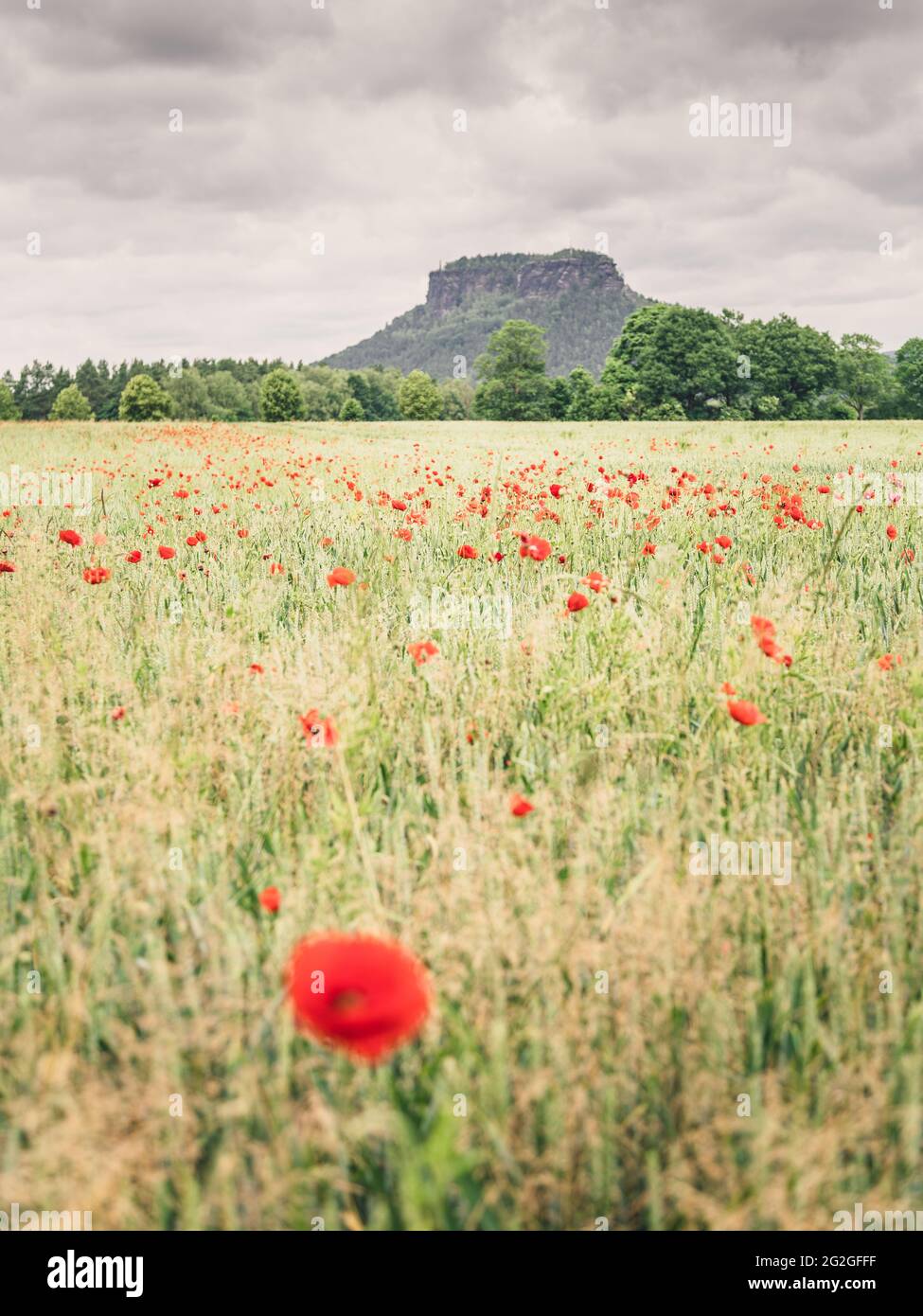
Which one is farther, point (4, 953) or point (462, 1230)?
point (4, 953)

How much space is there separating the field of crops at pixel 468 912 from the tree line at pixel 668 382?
39.2 metres

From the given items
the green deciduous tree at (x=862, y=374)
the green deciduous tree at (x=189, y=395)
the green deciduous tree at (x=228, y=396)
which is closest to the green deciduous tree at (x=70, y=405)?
the green deciduous tree at (x=189, y=395)

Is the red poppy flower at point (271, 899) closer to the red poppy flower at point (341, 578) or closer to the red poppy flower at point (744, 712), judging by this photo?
the red poppy flower at point (744, 712)

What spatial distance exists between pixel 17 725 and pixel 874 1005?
2.17 metres

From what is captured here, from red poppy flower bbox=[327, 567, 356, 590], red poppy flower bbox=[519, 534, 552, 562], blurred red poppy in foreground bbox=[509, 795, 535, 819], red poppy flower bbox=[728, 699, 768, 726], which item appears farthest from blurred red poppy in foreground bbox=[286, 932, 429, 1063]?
red poppy flower bbox=[519, 534, 552, 562]

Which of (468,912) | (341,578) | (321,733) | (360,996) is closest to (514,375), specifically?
(341,578)

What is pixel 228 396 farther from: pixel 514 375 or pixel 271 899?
pixel 271 899

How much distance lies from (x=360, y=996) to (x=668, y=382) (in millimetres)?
58096

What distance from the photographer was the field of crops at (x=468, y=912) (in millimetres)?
1062

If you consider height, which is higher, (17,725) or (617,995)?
(17,725)

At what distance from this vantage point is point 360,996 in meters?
0.96

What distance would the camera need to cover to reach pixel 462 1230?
104 cm
